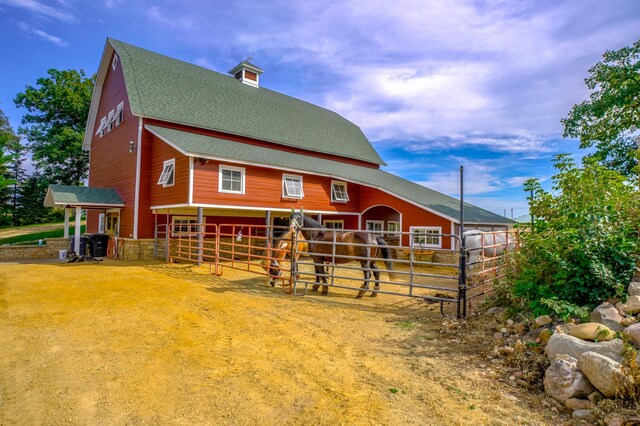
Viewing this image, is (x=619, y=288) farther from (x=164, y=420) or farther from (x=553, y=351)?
(x=164, y=420)

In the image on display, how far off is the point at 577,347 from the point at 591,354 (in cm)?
41

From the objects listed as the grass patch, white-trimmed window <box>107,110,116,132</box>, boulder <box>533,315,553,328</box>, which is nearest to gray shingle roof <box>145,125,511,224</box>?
white-trimmed window <box>107,110,116,132</box>

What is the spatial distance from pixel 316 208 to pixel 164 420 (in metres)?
15.4

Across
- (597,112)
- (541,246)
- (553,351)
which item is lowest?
(553,351)

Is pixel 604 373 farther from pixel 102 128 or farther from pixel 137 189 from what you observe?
pixel 102 128

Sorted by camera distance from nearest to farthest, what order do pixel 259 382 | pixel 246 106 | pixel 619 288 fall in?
pixel 259 382
pixel 619 288
pixel 246 106

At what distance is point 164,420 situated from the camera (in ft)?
10.2

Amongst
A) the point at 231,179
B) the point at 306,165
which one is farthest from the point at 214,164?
the point at 306,165

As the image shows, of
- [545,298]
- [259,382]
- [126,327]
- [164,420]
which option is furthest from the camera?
[126,327]

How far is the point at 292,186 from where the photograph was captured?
17.2 m

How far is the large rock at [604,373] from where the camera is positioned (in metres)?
3.21

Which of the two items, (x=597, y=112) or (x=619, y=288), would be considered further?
(x=597, y=112)

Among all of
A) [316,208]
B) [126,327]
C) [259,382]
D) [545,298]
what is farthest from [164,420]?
[316,208]

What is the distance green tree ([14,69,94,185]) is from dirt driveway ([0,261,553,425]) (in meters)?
29.1
